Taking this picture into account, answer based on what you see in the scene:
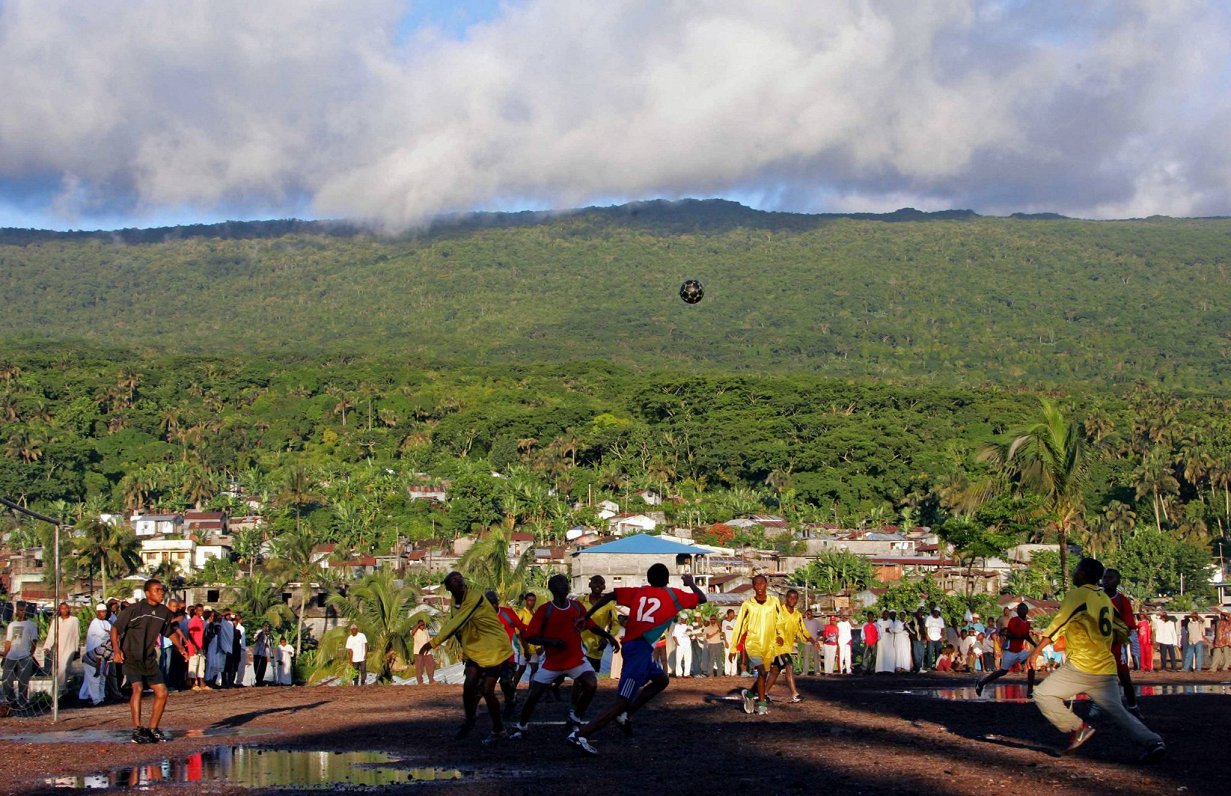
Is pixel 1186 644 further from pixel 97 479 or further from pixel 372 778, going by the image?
pixel 97 479

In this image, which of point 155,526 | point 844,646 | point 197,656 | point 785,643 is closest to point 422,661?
point 197,656

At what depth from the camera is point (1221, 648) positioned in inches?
990

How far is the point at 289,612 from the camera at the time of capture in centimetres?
5528

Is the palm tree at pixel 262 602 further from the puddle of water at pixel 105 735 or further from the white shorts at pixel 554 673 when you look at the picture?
the white shorts at pixel 554 673

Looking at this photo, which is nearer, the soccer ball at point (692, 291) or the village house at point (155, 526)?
the soccer ball at point (692, 291)

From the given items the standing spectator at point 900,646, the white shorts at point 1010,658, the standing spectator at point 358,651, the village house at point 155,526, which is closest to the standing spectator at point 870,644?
the standing spectator at point 900,646

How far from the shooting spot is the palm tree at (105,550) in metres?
70.2

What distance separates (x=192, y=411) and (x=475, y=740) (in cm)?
13106

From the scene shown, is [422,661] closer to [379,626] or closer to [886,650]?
[886,650]

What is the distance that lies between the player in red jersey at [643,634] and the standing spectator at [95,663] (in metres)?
7.95

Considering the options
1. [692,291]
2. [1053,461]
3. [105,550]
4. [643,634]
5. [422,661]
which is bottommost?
[422,661]

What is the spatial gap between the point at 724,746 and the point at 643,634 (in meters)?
1.14

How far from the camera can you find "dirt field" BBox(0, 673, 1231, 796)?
32.9 ft

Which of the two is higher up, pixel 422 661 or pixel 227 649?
pixel 227 649
